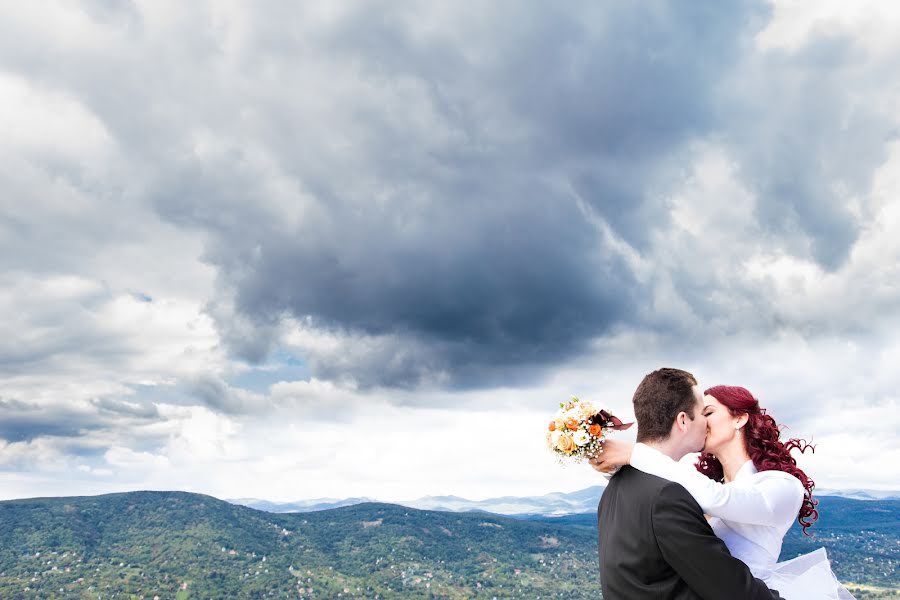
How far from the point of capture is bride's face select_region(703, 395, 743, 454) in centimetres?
957

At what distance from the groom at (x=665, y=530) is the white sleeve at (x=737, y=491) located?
0.64 ft

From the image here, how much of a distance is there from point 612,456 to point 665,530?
141 cm

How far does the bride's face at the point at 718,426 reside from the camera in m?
9.57

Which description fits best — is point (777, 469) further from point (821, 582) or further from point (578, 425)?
point (578, 425)

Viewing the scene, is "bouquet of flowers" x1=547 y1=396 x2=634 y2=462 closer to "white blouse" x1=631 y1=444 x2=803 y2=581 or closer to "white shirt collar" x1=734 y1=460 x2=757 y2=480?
"white blouse" x1=631 y1=444 x2=803 y2=581

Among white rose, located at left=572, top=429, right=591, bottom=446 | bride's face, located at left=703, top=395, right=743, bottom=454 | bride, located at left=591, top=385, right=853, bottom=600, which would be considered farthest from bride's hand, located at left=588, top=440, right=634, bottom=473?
bride's face, located at left=703, top=395, right=743, bottom=454

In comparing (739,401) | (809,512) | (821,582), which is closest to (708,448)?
(739,401)

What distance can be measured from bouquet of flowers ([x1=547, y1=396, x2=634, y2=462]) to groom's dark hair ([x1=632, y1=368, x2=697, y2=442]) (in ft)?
1.99

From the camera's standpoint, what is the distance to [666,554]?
7.66 m

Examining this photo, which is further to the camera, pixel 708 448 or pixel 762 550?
pixel 708 448

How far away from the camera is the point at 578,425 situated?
934cm

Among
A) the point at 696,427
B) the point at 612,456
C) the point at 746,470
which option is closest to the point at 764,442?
the point at 746,470

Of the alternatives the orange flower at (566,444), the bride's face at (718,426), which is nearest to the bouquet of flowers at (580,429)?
the orange flower at (566,444)

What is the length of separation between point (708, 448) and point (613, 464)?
175 cm
